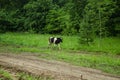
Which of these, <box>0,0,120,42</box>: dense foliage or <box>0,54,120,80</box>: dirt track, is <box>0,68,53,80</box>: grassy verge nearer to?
<box>0,54,120,80</box>: dirt track

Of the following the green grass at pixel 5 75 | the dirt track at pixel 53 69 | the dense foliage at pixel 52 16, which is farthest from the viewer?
the dense foliage at pixel 52 16

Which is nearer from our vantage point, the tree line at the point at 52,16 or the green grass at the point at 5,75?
the green grass at the point at 5,75

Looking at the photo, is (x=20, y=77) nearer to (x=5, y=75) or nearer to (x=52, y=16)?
(x=5, y=75)

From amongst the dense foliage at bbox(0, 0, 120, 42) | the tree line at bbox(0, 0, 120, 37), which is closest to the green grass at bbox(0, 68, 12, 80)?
the dense foliage at bbox(0, 0, 120, 42)

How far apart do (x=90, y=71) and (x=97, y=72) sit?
1.26 ft

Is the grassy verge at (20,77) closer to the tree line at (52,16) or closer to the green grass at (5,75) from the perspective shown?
the green grass at (5,75)

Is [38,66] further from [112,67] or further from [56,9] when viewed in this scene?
[56,9]

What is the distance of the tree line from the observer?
33.5 meters

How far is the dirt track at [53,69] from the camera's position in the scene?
521 inches

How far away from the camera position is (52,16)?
45.4 metres

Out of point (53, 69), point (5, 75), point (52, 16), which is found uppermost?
point (5, 75)

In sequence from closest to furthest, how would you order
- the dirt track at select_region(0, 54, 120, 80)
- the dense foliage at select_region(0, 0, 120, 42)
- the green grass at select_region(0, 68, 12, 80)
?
the green grass at select_region(0, 68, 12, 80) < the dirt track at select_region(0, 54, 120, 80) < the dense foliage at select_region(0, 0, 120, 42)

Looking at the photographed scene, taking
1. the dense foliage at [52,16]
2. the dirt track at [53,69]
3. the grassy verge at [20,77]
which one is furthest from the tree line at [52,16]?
the grassy verge at [20,77]

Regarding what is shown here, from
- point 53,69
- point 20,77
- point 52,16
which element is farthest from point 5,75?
point 52,16
